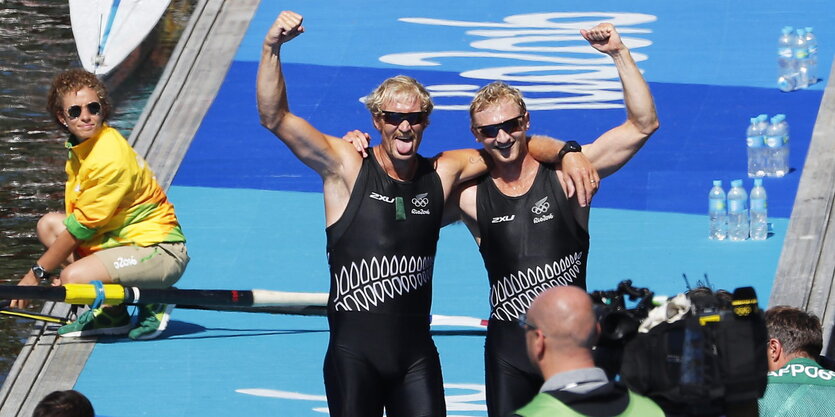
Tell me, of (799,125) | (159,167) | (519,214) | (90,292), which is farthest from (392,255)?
(799,125)

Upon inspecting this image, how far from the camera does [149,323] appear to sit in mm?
7836

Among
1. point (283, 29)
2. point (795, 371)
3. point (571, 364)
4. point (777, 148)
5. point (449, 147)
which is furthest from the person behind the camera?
point (449, 147)

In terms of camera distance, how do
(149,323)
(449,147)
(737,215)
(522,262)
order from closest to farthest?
1. (522,262)
2. (149,323)
3. (737,215)
4. (449,147)

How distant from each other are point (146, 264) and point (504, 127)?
108 inches

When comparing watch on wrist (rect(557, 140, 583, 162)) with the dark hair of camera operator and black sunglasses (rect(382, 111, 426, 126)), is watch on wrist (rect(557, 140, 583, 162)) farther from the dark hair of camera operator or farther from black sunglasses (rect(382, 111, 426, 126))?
the dark hair of camera operator

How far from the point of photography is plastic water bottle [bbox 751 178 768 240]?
8641 millimetres

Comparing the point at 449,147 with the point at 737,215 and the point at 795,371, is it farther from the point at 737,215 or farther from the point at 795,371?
the point at 795,371

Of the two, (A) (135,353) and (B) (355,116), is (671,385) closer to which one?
(A) (135,353)

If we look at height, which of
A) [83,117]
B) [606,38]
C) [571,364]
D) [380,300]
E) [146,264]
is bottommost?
[146,264]

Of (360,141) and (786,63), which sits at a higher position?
(786,63)

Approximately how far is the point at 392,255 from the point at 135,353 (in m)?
2.67

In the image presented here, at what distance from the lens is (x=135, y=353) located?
7625mm

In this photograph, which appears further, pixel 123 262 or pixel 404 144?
pixel 123 262

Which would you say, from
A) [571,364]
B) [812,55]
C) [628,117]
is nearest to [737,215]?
[812,55]
